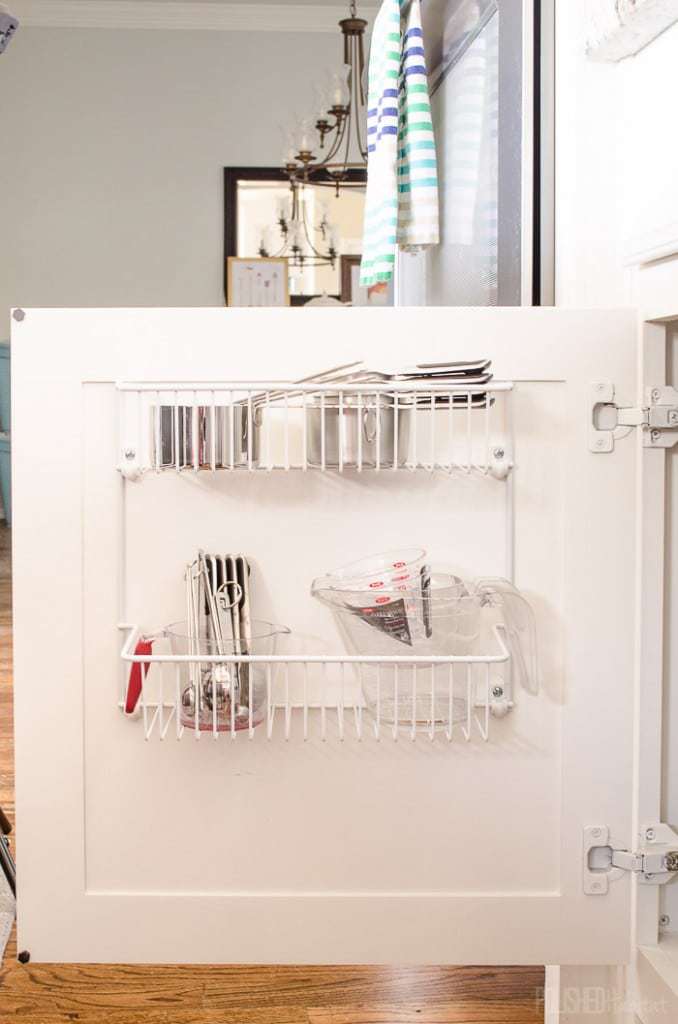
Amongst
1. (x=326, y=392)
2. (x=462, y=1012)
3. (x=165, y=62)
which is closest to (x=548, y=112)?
(x=326, y=392)

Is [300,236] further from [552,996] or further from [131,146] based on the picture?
[552,996]

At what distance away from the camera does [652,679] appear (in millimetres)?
1229

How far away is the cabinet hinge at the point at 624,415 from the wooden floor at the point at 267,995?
3.07ft

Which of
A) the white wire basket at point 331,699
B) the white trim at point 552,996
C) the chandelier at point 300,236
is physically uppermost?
the chandelier at point 300,236

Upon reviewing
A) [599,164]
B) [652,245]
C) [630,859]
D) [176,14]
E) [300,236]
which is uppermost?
[176,14]

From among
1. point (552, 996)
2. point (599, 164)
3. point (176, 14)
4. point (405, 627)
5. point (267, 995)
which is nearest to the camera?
point (405, 627)

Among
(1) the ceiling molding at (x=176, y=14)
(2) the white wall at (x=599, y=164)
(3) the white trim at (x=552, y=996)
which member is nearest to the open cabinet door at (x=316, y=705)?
(2) the white wall at (x=599, y=164)

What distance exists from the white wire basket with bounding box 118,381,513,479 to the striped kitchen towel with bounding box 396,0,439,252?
602 millimetres

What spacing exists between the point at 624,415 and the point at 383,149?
0.76 metres

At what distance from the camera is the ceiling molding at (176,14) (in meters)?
5.73

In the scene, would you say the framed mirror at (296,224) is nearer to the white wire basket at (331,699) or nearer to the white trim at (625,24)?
the white trim at (625,24)

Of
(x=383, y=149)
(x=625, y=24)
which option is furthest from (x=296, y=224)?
(x=625, y=24)

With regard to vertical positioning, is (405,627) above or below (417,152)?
below

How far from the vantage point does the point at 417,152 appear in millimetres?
1734
